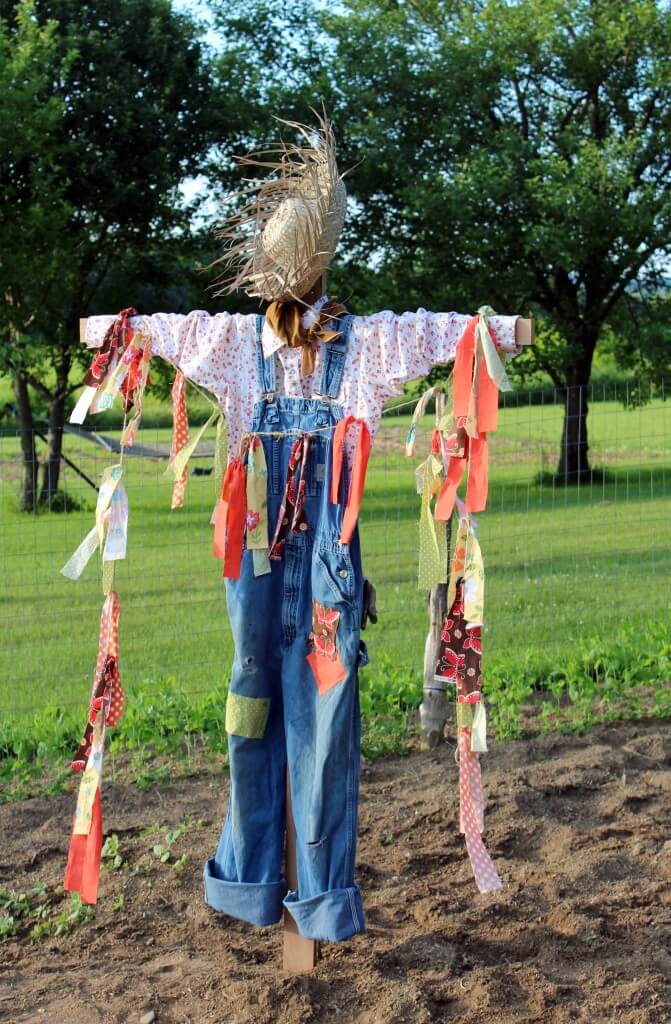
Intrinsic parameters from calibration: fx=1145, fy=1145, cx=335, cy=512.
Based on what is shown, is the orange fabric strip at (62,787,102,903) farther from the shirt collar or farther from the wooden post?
the shirt collar

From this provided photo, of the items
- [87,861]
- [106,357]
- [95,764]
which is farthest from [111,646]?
[106,357]

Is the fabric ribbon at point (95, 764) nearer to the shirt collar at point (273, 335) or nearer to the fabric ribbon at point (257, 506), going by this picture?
the fabric ribbon at point (257, 506)

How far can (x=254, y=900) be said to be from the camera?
3.08m

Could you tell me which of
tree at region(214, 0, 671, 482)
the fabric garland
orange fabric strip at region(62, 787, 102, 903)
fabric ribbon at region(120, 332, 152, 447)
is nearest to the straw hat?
fabric ribbon at region(120, 332, 152, 447)

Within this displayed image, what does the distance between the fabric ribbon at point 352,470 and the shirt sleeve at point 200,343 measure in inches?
14.1

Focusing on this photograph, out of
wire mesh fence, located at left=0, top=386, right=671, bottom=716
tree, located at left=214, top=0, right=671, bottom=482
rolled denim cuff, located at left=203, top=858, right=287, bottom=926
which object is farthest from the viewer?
tree, located at left=214, top=0, right=671, bottom=482

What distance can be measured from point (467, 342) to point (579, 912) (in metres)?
1.82

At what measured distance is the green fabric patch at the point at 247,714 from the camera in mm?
2992

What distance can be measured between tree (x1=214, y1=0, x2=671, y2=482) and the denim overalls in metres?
10.7

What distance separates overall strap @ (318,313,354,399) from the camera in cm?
296

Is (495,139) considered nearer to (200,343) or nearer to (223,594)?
(223,594)

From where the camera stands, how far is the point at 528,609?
6.93 metres

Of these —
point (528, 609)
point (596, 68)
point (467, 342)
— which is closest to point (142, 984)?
point (467, 342)

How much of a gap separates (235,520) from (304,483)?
0.20m
